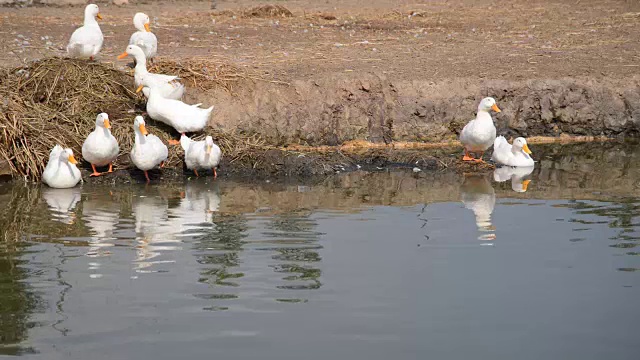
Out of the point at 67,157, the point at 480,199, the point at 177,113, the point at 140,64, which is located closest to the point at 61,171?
the point at 67,157

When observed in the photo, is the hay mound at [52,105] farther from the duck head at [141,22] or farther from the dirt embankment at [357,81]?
the duck head at [141,22]

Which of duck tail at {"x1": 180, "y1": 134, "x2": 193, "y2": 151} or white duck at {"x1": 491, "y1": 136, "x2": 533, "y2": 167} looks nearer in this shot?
duck tail at {"x1": 180, "y1": 134, "x2": 193, "y2": 151}

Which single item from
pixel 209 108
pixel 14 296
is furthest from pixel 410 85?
pixel 14 296

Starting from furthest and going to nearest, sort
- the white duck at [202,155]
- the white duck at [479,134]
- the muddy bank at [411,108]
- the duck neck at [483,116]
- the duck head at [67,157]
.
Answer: the muddy bank at [411,108] < the duck neck at [483,116] < the white duck at [479,134] < the white duck at [202,155] < the duck head at [67,157]

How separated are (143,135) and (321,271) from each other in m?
4.10

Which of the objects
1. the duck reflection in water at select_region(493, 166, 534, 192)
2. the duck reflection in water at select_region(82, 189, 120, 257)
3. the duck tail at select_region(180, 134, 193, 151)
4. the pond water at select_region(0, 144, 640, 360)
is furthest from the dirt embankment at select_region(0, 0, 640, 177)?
the pond water at select_region(0, 144, 640, 360)

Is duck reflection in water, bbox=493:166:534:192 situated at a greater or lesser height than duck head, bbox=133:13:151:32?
lesser

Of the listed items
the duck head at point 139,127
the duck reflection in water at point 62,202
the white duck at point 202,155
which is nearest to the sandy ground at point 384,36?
the white duck at point 202,155

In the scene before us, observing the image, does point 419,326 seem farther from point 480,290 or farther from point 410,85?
point 410,85

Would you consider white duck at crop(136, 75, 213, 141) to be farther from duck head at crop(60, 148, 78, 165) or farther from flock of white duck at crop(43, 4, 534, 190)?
duck head at crop(60, 148, 78, 165)

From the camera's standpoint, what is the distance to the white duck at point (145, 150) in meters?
10.8

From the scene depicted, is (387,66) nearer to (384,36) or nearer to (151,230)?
(384,36)

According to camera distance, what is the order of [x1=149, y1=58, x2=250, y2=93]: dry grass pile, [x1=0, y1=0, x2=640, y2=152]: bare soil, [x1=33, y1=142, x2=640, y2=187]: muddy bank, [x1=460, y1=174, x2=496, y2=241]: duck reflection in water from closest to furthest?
[x1=460, y1=174, x2=496, y2=241]: duck reflection in water → [x1=33, y1=142, x2=640, y2=187]: muddy bank → [x1=149, y1=58, x2=250, y2=93]: dry grass pile → [x1=0, y1=0, x2=640, y2=152]: bare soil

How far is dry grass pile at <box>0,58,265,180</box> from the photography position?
36.9ft
